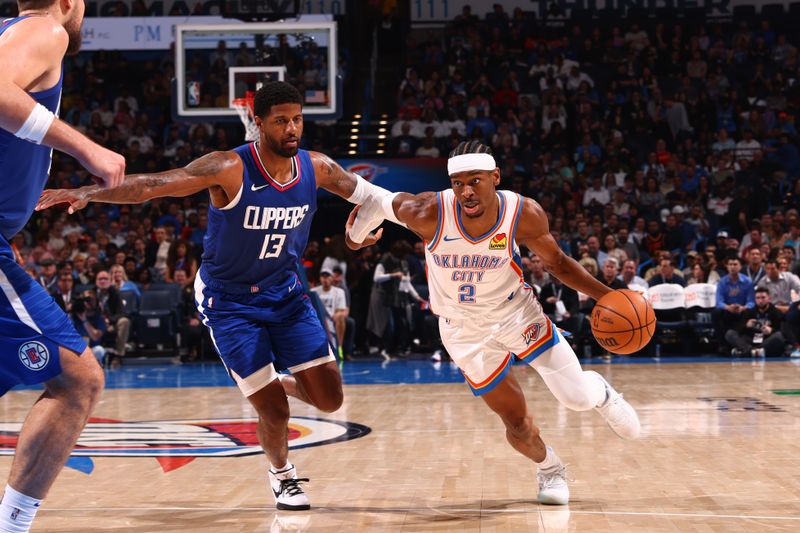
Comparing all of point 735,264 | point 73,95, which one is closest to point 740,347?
point 735,264

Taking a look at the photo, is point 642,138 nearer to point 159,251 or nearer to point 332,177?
point 159,251

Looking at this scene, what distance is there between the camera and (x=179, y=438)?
24.1 ft

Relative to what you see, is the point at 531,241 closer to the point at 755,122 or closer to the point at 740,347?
the point at 740,347

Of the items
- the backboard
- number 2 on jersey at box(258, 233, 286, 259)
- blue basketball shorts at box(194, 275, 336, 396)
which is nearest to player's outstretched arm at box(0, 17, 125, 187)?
number 2 on jersey at box(258, 233, 286, 259)

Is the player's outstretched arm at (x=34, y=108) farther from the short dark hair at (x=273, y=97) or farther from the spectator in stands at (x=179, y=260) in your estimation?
the spectator in stands at (x=179, y=260)

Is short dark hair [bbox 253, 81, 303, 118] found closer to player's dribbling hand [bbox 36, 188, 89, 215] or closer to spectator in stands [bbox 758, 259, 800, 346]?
player's dribbling hand [bbox 36, 188, 89, 215]

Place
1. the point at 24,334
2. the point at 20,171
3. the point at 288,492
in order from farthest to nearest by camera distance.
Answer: the point at 288,492, the point at 20,171, the point at 24,334

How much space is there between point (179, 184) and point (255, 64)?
9076mm

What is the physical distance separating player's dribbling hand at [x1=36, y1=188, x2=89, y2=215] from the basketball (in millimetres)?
2616

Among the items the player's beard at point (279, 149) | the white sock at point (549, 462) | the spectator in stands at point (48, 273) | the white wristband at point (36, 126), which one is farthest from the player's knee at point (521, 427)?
the spectator in stands at point (48, 273)

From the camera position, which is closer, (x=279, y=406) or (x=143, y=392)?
(x=279, y=406)

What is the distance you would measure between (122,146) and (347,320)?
7.17 m

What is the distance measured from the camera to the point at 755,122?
18.7 metres

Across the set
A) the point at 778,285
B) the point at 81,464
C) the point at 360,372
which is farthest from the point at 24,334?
the point at 778,285
